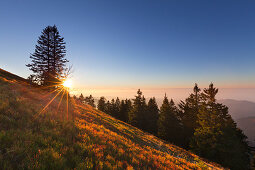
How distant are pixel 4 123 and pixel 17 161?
10.1 feet

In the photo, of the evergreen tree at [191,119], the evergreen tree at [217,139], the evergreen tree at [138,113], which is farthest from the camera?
the evergreen tree at [138,113]

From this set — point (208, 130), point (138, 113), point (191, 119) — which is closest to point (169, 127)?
point (191, 119)

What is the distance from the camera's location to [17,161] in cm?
312

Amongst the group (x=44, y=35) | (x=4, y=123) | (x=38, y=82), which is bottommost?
(x=4, y=123)

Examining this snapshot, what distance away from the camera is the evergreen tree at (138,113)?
113 ft

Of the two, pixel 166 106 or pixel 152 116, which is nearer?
pixel 166 106

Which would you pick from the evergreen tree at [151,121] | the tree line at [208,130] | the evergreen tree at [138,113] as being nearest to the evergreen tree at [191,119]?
the tree line at [208,130]

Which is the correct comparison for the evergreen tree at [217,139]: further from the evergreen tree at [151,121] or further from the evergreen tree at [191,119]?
the evergreen tree at [151,121]

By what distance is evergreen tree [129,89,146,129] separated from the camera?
3447 cm

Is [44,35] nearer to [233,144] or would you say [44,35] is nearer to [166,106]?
[166,106]

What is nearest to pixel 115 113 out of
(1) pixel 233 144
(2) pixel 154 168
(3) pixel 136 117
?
(3) pixel 136 117

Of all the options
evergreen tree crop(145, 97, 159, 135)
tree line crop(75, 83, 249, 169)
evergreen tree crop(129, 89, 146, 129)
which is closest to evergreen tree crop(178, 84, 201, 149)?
tree line crop(75, 83, 249, 169)

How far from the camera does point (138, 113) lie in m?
35.3

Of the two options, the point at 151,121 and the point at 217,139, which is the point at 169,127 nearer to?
the point at 151,121
